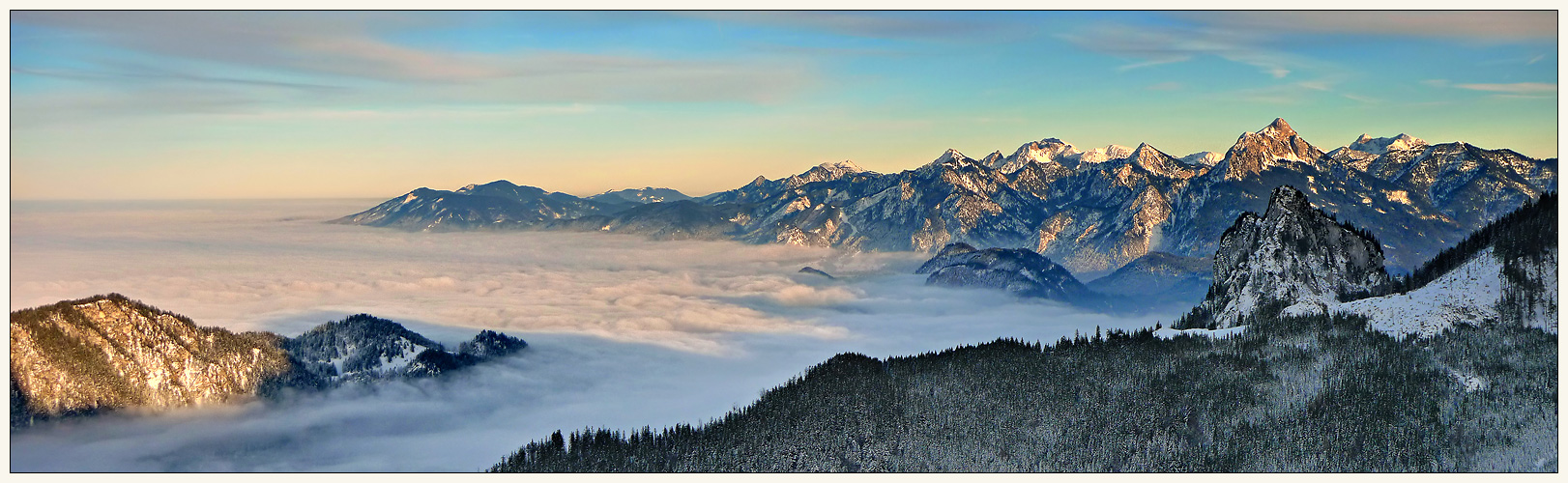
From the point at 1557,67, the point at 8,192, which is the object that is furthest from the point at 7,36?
the point at 1557,67

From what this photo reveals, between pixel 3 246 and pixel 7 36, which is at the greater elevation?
pixel 7 36

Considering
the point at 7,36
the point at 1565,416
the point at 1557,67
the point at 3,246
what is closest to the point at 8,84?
the point at 7,36

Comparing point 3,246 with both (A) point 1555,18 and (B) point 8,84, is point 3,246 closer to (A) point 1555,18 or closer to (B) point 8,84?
(B) point 8,84

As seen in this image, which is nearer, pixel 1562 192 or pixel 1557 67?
pixel 1557 67

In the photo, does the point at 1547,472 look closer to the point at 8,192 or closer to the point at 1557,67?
the point at 1557,67
